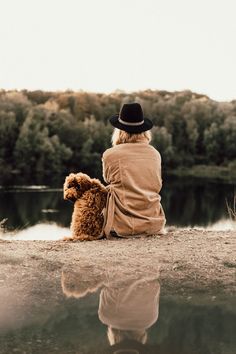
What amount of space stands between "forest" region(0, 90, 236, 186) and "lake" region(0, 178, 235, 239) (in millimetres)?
9665

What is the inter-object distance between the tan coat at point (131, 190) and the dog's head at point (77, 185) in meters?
0.27

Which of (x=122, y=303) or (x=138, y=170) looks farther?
(x=138, y=170)

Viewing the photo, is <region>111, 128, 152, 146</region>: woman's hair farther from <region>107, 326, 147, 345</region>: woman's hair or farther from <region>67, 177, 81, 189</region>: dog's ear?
<region>107, 326, 147, 345</region>: woman's hair

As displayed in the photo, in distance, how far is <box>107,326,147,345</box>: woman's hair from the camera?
3283 mm

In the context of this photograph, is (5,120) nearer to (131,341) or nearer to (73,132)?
(73,132)

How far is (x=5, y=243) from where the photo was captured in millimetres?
6148

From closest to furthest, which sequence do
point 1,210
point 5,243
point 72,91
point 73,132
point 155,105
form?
point 5,243 → point 1,210 → point 73,132 → point 155,105 → point 72,91

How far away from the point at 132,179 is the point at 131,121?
72cm

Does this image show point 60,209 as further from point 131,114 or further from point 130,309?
point 130,309

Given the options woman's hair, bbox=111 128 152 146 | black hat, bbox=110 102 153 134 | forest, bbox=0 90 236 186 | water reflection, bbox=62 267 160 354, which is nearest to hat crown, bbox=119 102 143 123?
black hat, bbox=110 102 153 134

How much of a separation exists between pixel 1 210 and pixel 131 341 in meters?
27.1

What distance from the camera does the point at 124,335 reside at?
3.36 metres

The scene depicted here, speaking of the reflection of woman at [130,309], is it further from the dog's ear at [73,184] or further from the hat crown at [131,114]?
the hat crown at [131,114]

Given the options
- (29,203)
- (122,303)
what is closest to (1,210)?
(29,203)
